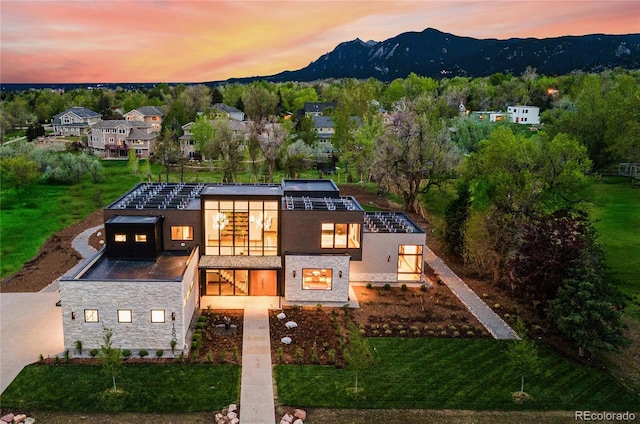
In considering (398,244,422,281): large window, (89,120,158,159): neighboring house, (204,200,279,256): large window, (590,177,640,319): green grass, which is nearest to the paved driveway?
(204,200,279,256): large window

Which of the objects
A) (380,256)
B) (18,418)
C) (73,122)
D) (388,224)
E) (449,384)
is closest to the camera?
(18,418)

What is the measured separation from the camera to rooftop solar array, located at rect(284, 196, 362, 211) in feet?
80.5

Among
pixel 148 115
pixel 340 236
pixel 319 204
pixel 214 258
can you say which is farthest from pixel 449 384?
pixel 148 115

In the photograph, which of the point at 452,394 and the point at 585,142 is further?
the point at 585,142

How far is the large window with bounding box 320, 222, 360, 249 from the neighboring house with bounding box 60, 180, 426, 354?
5 cm

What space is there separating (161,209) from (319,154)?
43.0 m

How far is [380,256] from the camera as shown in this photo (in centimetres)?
2623

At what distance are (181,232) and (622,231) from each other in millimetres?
31819

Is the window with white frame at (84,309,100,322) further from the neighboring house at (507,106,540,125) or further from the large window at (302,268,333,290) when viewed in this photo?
the neighboring house at (507,106,540,125)

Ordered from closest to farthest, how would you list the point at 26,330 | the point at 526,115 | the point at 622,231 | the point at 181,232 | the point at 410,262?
the point at 26,330 → the point at 181,232 → the point at 410,262 → the point at 622,231 → the point at 526,115

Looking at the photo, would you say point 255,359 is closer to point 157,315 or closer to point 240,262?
point 157,315

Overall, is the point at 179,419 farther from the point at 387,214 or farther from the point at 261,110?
the point at 261,110

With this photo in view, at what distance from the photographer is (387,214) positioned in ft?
98.5

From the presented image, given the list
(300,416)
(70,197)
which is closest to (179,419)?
(300,416)
